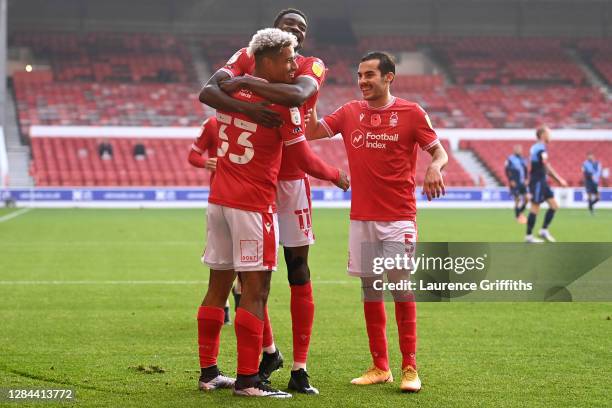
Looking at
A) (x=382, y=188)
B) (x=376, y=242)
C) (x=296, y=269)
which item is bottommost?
(x=296, y=269)

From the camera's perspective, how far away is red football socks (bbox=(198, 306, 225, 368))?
6118 mm

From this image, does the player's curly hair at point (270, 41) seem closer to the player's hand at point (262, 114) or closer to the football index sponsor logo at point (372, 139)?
the player's hand at point (262, 114)

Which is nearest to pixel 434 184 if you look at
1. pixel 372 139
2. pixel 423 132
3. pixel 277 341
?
pixel 423 132

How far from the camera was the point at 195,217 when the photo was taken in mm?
28266

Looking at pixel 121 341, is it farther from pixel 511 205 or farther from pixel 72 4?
pixel 72 4

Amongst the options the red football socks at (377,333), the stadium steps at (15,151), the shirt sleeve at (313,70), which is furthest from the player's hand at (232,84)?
the stadium steps at (15,151)

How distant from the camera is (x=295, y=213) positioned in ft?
21.1

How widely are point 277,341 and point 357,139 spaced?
2304 millimetres

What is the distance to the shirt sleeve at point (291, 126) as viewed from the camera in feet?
18.8

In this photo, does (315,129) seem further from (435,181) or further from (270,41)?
(270,41)

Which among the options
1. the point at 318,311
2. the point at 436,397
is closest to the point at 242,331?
the point at 436,397

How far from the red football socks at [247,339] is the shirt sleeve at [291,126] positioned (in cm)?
104

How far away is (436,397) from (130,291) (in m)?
6.41

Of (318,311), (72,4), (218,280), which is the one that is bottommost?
(318,311)
